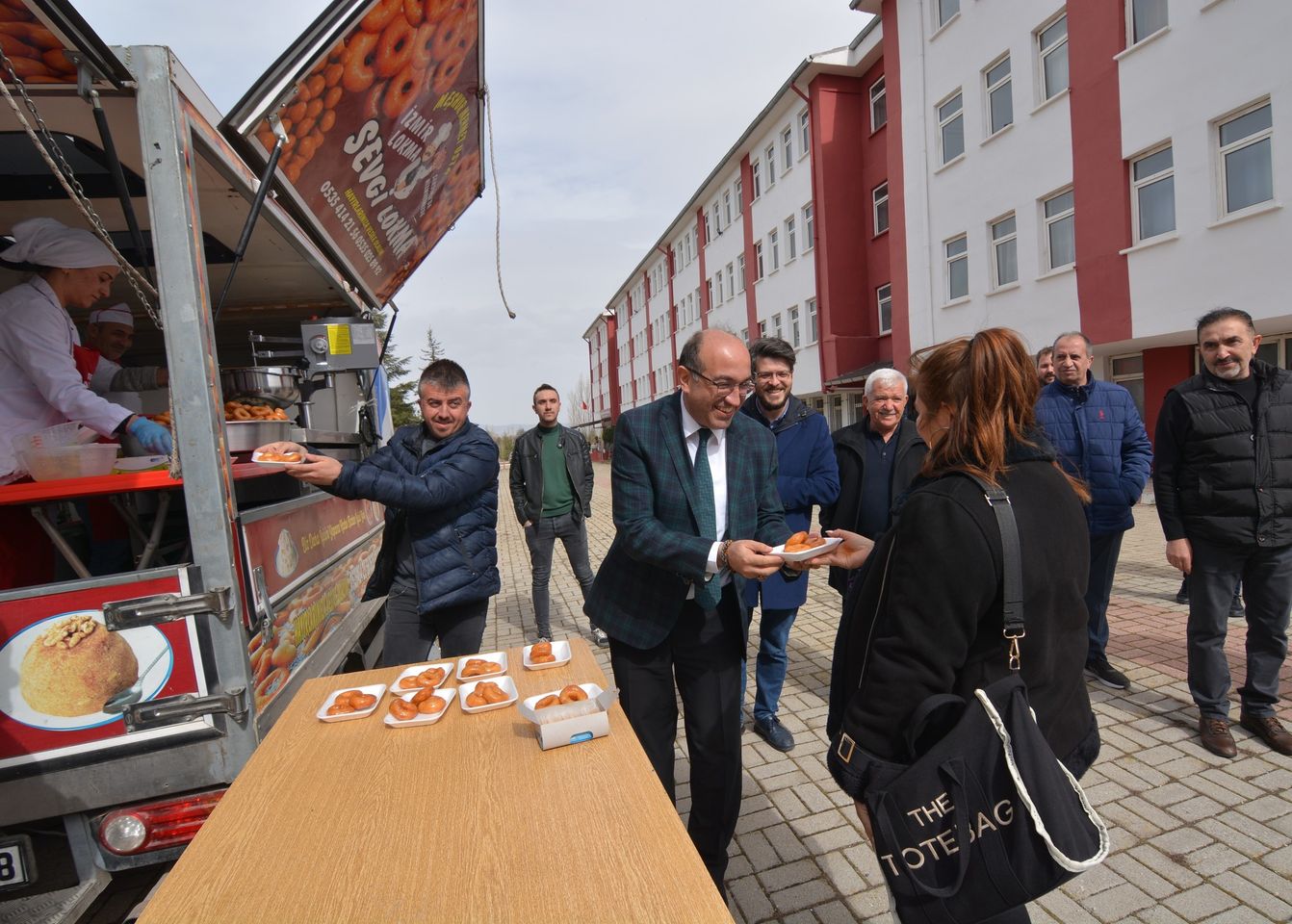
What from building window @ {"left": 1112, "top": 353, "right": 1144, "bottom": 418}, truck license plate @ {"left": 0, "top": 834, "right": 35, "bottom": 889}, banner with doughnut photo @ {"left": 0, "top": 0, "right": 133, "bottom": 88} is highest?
banner with doughnut photo @ {"left": 0, "top": 0, "right": 133, "bottom": 88}

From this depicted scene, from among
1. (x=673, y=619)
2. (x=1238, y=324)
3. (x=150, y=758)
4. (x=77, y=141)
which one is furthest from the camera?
(x=1238, y=324)

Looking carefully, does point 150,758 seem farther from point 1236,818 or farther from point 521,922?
point 1236,818

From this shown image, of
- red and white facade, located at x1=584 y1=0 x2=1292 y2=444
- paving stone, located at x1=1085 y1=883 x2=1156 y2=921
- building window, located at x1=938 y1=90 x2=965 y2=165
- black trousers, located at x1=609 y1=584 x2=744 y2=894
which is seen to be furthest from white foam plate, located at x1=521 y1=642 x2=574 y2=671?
building window, located at x1=938 y1=90 x2=965 y2=165

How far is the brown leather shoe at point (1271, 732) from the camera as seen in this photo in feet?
11.2

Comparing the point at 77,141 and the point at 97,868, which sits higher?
the point at 77,141

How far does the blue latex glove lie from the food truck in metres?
0.05

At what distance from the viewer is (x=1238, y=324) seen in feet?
11.3

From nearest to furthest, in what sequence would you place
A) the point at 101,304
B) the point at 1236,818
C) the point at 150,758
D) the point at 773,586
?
1. the point at 150,758
2. the point at 1236,818
3. the point at 773,586
4. the point at 101,304

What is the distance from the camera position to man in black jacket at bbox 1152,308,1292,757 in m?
3.40

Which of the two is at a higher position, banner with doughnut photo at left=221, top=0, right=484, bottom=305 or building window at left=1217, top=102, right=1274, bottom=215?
building window at left=1217, top=102, right=1274, bottom=215

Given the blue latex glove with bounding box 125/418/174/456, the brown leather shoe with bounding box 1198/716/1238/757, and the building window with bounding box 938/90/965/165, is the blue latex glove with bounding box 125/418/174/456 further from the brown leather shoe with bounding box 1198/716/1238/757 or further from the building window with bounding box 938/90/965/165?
the building window with bounding box 938/90/965/165

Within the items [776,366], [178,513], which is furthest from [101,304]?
[776,366]

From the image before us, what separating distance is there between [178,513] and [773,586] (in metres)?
3.08

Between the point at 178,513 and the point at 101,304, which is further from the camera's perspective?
the point at 101,304
